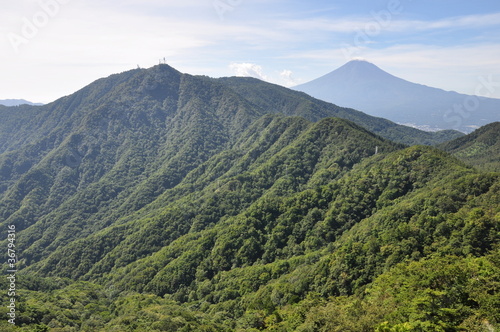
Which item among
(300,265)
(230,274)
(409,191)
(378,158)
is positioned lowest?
(230,274)

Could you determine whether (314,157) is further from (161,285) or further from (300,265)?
(161,285)

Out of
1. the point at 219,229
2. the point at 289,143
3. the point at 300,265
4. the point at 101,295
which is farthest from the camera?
the point at 289,143

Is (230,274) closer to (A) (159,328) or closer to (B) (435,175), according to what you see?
(A) (159,328)

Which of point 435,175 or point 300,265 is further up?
point 435,175

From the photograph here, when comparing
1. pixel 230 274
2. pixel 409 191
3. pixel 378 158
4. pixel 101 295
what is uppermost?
pixel 378 158

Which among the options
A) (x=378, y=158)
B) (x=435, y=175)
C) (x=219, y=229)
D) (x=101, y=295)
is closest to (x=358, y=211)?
(x=435, y=175)

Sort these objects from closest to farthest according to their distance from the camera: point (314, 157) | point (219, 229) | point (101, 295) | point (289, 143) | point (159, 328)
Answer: point (159, 328), point (101, 295), point (219, 229), point (314, 157), point (289, 143)

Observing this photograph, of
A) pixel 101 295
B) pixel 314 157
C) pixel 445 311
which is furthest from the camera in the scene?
pixel 314 157

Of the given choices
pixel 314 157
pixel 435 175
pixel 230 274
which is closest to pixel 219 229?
pixel 230 274

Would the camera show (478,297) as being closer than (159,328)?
Yes
